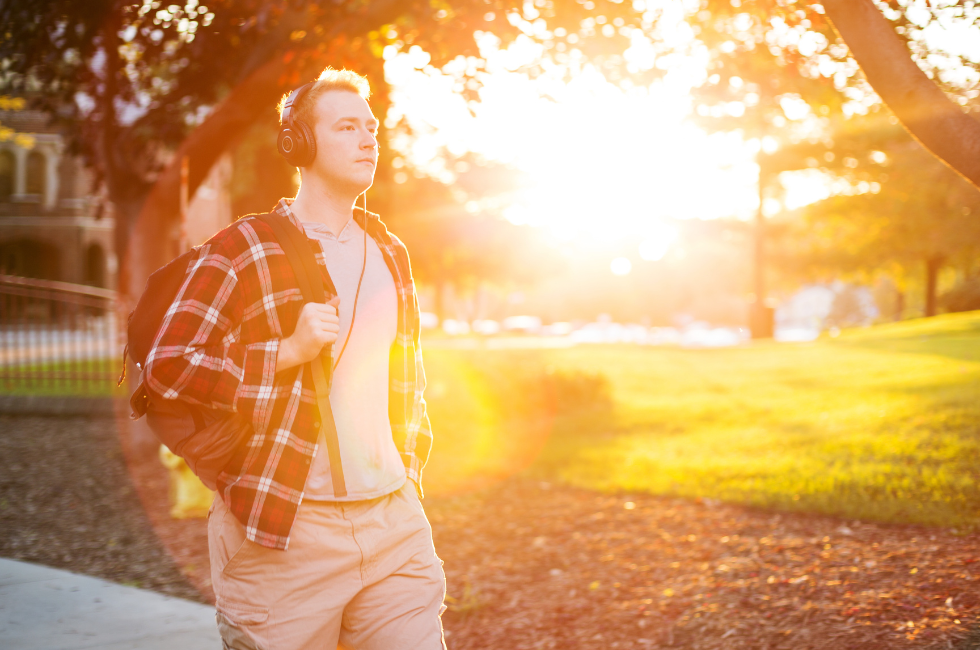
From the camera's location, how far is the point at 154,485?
26.9ft

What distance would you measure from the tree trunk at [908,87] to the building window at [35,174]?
3879cm

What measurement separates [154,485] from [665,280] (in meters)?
65.2

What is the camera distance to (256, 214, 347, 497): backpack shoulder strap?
2.27 metres

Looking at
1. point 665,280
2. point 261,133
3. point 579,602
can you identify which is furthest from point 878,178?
point 665,280

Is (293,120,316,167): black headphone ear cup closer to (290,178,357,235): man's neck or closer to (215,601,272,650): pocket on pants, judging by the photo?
(290,178,357,235): man's neck

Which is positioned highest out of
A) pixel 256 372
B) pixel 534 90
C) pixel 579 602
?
pixel 534 90

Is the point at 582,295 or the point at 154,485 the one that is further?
the point at 582,295

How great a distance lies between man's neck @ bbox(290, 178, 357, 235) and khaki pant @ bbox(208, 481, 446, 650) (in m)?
0.78

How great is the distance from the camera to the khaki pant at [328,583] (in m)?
2.25

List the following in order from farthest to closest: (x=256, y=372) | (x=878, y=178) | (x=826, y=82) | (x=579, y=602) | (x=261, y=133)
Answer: (x=878, y=178) < (x=261, y=133) < (x=826, y=82) < (x=579, y=602) < (x=256, y=372)

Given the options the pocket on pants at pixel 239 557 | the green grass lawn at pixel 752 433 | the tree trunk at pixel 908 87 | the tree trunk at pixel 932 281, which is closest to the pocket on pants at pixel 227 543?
the pocket on pants at pixel 239 557

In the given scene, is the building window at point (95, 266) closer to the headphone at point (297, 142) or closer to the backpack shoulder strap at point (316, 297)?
the headphone at point (297, 142)

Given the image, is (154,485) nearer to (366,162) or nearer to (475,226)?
(366,162)

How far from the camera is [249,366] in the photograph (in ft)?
7.30
